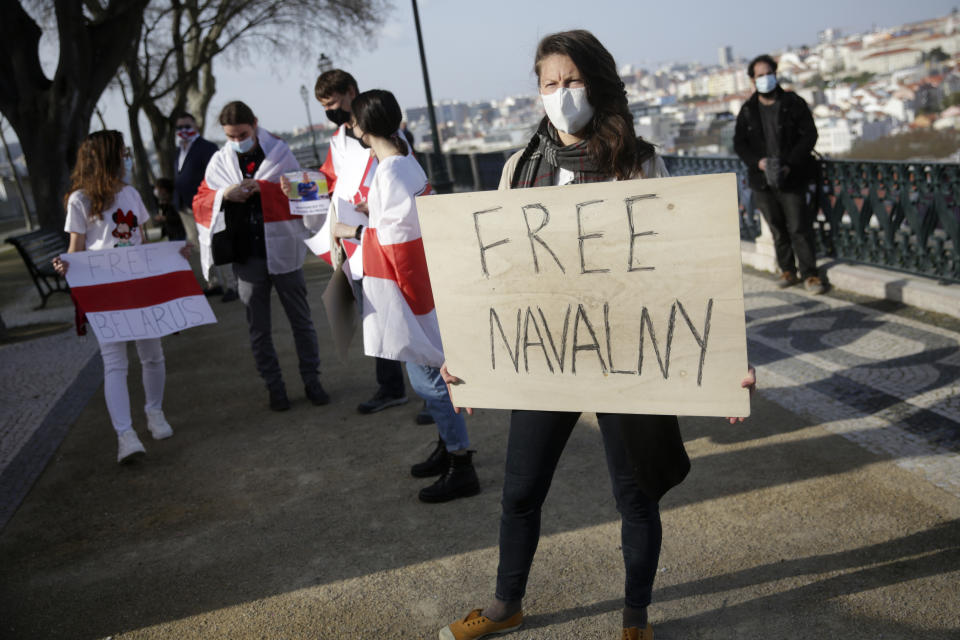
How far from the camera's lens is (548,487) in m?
2.68

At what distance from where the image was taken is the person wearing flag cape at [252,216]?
5605 mm

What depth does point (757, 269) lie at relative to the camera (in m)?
8.59

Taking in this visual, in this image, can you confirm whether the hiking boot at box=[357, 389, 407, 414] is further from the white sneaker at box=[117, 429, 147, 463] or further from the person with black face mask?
the white sneaker at box=[117, 429, 147, 463]

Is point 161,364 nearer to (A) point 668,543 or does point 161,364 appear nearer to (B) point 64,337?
(A) point 668,543

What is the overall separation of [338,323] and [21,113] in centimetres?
1056

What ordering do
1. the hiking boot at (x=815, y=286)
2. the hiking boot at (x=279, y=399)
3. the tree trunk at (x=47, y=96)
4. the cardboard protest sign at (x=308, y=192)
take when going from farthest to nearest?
the tree trunk at (x=47, y=96), the hiking boot at (x=815, y=286), the hiking boot at (x=279, y=399), the cardboard protest sign at (x=308, y=192)

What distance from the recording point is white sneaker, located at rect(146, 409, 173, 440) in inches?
220

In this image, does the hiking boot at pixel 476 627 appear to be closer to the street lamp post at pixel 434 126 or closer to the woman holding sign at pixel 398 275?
the woman holding sign at pixel 398 275

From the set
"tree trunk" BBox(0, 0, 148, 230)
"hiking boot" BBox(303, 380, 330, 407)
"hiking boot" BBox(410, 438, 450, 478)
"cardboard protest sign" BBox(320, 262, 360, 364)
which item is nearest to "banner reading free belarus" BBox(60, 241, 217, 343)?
"hiking boot" BBox(303, 380, 330, 407)

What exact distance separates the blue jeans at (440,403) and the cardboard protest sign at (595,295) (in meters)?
1.42

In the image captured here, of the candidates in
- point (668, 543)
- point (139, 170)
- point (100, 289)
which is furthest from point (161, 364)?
point (139, 170)

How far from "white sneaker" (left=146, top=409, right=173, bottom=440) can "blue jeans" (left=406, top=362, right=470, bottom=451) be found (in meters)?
2.26

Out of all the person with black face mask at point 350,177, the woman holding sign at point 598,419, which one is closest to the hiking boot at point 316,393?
the person with black face mask at point 350,177

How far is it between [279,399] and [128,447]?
109 centimetres
